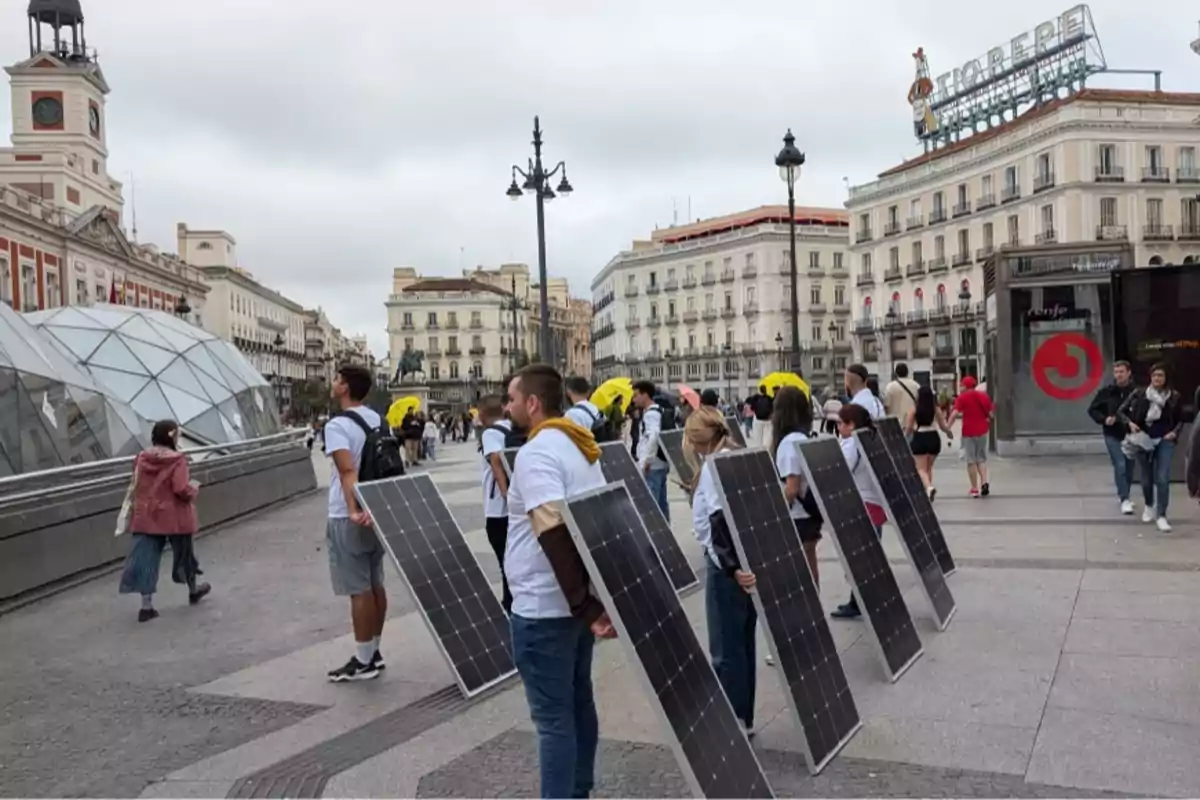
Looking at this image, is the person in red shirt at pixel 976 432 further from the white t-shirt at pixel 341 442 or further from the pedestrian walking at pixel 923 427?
the white t-shirt at pixel 341 442

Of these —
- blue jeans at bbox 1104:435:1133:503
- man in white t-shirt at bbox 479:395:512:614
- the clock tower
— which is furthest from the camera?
the clock tower

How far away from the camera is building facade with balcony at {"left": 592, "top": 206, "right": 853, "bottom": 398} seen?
278ft

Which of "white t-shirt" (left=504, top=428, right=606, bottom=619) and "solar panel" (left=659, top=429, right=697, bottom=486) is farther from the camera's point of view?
"solar panel" (left=659, top=429, right=697, bottom=486)

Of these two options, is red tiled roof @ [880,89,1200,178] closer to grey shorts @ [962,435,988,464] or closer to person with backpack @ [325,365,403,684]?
grey shorts @ [962,435,988,464]

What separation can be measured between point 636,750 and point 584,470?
1690 millimetres

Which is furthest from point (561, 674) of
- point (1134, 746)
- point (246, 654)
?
point (246, 654)

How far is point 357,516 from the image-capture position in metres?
5.92

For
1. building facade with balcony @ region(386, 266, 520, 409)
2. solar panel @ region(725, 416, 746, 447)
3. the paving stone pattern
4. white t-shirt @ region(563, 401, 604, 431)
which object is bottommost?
the paving stone pattern

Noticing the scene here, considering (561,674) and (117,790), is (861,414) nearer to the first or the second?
(561,674)

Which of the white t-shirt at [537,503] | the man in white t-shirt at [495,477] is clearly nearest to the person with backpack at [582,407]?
the man in white t-shirt at [495,477]

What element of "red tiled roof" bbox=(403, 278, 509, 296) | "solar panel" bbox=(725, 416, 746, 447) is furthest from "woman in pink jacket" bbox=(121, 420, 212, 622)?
"red tiled roof" bbox=(403, 278, 509, 296)

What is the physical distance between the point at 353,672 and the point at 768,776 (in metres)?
2.85

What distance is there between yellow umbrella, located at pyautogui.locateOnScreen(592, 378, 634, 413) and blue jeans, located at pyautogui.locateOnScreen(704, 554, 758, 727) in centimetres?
700

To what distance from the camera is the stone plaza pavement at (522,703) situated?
449cm
